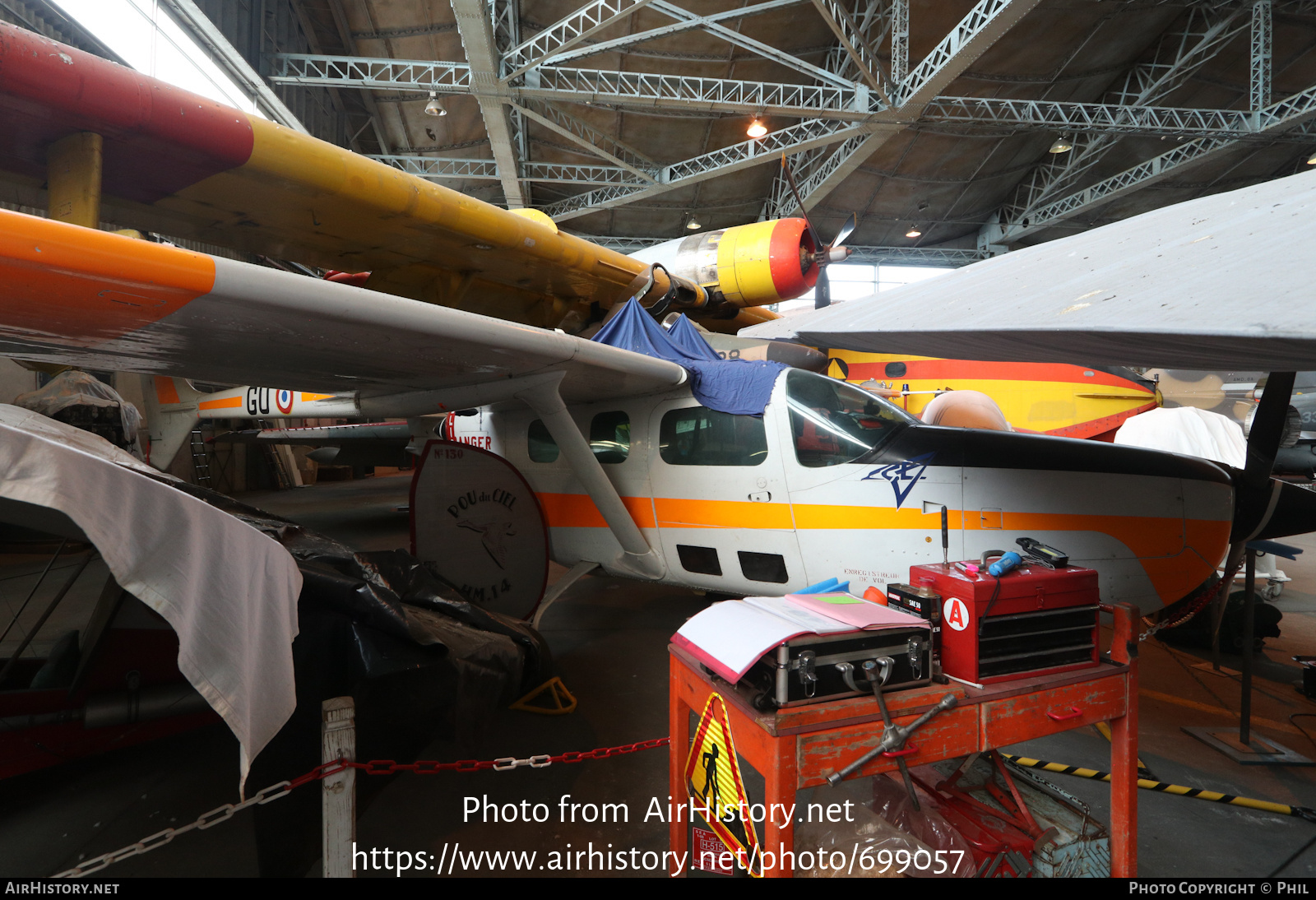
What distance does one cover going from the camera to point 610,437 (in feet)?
15.2

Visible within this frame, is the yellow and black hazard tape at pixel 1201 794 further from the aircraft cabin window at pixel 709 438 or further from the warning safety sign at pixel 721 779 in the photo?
the aircraft cabin window at pixel 709 438

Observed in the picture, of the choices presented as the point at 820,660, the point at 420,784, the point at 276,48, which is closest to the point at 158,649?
the point at 420,784

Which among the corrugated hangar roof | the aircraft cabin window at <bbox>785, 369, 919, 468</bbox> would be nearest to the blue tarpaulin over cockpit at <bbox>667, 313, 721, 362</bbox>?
the aircraft cabin window at <bbox>785, 369, 919, 468</bbox>

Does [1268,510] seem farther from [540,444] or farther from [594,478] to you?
[540,444]

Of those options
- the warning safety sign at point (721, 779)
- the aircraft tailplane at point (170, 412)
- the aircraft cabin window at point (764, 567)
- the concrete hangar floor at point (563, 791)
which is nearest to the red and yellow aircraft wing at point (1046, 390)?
the concrete hangar floor at point (563, 791)

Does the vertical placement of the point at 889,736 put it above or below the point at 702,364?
below

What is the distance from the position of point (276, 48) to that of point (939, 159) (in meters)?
15.8

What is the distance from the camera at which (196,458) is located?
12094 mm

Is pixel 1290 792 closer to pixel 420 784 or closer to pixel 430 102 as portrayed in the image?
pixel 420 784

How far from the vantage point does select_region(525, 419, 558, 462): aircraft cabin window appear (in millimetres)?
5070

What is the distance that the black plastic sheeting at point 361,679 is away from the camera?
2.23 metres

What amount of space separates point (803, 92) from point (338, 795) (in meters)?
14.3

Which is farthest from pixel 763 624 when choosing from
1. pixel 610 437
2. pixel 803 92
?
pixel 803 92

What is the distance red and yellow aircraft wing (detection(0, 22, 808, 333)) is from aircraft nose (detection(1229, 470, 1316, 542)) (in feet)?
17.2
